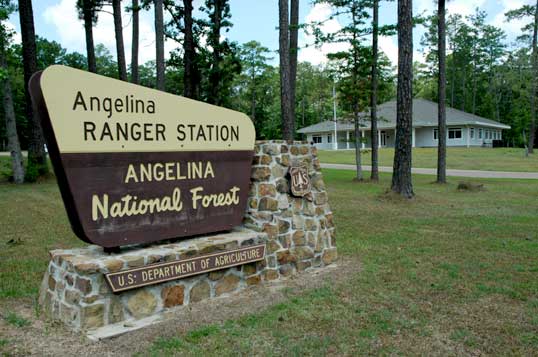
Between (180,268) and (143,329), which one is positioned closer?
(143,329)

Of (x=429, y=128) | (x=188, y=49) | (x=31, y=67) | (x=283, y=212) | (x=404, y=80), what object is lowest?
(x=283, y=212)

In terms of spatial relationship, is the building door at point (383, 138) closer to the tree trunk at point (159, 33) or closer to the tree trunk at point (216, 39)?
the tree trunk at point (216, 39)

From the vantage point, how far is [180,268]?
445 cm

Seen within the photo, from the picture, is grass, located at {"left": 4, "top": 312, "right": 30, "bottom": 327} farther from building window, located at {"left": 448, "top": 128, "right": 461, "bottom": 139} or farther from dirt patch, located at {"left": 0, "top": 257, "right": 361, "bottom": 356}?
building window, located at {"left": 448, "top": 128, "right": 461, "bottom": 139}

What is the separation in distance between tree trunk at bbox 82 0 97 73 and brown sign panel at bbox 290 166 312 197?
17.4m

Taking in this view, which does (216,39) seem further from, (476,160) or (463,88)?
(463,88)

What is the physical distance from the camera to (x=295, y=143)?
19.4ft

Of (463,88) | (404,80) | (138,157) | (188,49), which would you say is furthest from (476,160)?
(138,157)

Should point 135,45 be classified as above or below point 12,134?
above

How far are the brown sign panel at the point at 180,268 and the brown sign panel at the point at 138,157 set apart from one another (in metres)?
0.38

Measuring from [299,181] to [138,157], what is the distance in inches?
85.2

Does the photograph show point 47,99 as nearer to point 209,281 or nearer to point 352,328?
point 209,281

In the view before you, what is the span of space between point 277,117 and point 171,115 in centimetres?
4567

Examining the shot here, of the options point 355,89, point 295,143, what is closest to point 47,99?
point 295,143
